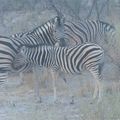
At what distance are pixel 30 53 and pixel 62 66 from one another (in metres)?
0.75

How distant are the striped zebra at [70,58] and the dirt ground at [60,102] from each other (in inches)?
17.1

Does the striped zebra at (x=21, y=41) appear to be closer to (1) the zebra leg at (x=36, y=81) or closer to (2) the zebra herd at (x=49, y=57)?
(2) the zebra herd at (x=49, y=57)

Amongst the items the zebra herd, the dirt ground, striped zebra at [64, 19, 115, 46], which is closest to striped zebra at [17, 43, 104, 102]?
the zebra herd

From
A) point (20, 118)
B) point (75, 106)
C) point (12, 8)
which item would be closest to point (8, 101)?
point (75, 106)

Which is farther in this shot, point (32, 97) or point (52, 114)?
point (32, 97)

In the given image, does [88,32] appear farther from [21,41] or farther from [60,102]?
[60,102]

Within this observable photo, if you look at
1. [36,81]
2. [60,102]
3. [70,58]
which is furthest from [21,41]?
[60,102]

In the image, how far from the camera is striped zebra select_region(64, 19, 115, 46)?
1450cm

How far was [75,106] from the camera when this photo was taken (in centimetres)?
1125

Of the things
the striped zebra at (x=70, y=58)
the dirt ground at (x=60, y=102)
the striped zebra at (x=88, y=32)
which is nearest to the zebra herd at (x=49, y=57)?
the striped zebra at (x=70, y=58)

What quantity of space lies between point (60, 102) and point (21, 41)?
181cm

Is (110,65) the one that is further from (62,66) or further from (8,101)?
(8,101)

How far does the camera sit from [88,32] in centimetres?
1498

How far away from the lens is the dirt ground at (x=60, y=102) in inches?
336
